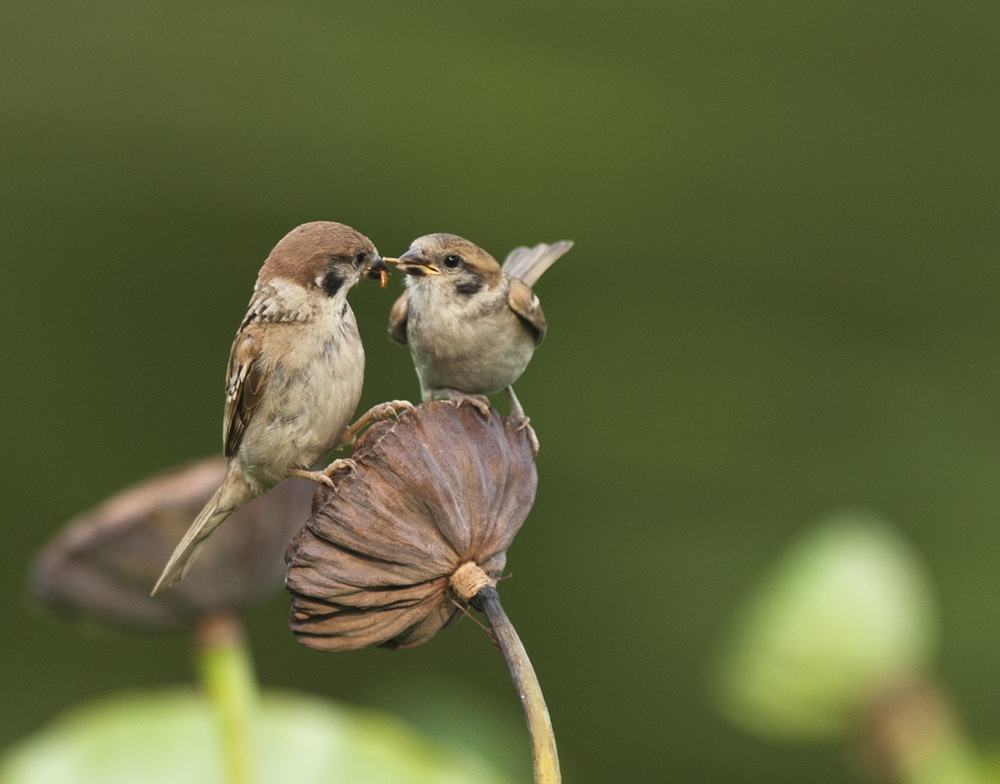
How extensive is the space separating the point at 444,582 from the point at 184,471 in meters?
0.64

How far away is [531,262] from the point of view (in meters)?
1.49

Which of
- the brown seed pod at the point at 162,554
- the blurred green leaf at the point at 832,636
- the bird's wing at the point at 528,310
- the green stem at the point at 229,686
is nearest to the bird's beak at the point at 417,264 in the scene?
the bird's wing at the point at 528,310

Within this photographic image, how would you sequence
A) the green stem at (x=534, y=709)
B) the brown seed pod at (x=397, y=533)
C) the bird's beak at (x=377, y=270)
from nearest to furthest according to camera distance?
the green stem at (x=534, y=709) → the brown seed pod at (x=397, y=533) → the bird's beak at (x=377, y=270)

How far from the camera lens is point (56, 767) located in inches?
62.6

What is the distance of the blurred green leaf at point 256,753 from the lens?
1.57m

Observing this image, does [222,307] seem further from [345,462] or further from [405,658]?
[345,462]

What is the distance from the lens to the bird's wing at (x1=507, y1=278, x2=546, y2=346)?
4.26 feet

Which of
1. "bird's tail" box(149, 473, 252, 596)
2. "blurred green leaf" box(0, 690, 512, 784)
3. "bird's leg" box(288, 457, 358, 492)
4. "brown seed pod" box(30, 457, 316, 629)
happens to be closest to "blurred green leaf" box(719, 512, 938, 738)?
"blurred green leaf" box(0, 690, 512, 784)

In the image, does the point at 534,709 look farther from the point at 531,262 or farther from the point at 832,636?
the point at 832,636

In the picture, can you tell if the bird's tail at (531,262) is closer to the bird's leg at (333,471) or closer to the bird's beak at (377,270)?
the bird's beak at (377,270)

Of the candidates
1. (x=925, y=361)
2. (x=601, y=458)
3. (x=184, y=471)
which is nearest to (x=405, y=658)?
(x=601, y=458)

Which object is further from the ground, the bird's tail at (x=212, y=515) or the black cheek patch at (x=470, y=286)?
the black cheek patch at (x=470, y=286)

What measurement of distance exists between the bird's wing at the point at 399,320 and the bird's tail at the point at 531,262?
14 cm

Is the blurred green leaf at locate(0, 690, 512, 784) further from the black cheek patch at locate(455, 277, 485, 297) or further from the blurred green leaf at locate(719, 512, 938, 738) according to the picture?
the black cheek patch at locate(455, 277, 485, 297)
